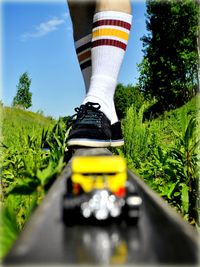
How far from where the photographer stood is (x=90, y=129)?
6.46 feet

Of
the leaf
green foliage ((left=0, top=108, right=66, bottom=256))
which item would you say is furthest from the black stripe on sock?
the leaf

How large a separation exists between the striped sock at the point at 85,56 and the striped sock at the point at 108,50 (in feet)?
1.45

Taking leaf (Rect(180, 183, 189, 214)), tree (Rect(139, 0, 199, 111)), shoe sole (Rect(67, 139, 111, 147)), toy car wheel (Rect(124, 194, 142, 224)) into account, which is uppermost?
tree (Rect(139, 0, 199, 111))

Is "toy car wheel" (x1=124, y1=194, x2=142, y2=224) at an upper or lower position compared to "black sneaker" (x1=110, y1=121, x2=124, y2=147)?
lower

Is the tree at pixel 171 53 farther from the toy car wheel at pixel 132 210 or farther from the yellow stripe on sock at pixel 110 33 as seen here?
the toy car wheel at pixel 132 210

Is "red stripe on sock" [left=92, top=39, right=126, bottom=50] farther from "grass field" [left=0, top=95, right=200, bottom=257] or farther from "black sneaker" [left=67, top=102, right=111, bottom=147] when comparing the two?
"grass field" [left=0, top=95, right=200, bottom=257]

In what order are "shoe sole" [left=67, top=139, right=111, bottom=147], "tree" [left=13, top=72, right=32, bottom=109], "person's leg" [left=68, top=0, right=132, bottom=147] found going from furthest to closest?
"tree" [left=13, top=72, right=32, bottom=109]
"person's leg" [left=68, top=0, right=132, bottom=147]
"shoe sole" [left=67, top=139, right=111, bottom=147]

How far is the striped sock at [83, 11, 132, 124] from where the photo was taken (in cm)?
234

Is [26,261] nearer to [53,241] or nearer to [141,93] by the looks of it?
[53,241]

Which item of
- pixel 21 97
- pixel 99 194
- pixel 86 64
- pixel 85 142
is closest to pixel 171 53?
pixel 21 97

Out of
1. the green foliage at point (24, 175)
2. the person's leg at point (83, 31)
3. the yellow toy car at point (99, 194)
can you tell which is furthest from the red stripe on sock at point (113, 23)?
the yellow toy car at point (99, 194)

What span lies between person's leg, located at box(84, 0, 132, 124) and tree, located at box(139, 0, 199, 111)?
25549mm

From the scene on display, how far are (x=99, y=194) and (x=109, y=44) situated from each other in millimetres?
1713

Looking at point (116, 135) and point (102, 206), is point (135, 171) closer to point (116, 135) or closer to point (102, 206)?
point (116, 135)
